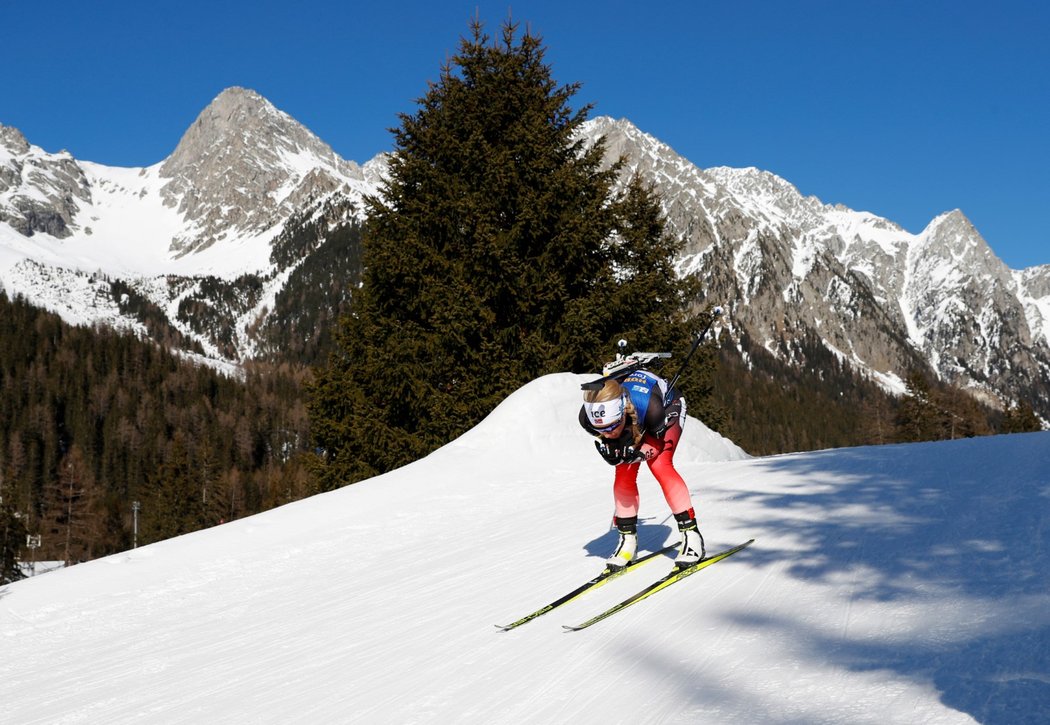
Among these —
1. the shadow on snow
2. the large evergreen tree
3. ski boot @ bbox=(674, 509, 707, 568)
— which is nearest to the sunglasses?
ski boot @ bbox=(674, 509, 707, 568)

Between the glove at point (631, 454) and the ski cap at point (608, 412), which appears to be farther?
the glove at point (631, 454)

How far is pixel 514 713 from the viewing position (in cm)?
441

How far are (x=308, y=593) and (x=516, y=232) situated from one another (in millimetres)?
11241

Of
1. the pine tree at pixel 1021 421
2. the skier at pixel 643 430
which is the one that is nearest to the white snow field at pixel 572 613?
the skier at pixel 643 430

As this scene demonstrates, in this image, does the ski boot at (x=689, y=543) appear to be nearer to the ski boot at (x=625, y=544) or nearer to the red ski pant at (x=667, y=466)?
the red ski pant at (x=667, y=466)

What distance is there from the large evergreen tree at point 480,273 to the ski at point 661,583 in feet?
33.0

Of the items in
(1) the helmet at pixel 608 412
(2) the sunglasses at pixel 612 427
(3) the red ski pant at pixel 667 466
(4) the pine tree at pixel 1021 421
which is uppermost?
(1) the helmet at pixel 608 412

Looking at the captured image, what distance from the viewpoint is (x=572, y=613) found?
6.00 m

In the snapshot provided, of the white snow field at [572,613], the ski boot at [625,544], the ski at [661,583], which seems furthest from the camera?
the ski boot at [625,544]

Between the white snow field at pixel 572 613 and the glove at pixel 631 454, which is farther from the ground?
the glove at pixel 631 454

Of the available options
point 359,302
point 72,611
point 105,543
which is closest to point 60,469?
point 105,543

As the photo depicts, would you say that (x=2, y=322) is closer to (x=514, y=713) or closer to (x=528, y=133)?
(x=528, y=133)

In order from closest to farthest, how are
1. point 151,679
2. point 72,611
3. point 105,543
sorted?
point 151,679, point 72,611, point 105,543

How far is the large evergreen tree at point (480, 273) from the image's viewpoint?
55.7 ft
